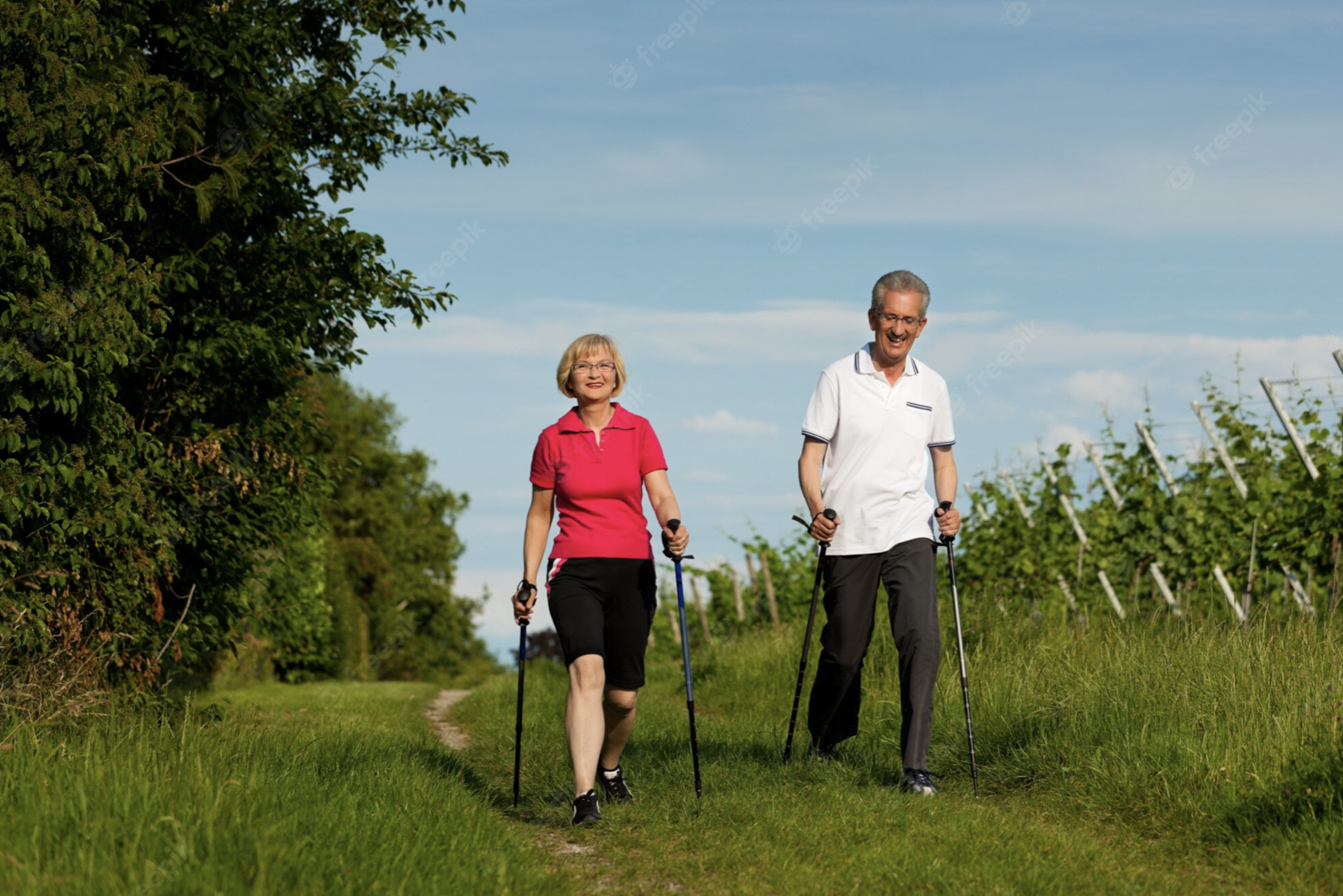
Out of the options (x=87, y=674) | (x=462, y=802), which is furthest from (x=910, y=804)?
(x=87, y=674)

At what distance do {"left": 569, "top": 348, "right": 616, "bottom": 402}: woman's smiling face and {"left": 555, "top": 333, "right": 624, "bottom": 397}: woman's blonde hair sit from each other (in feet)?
0.06

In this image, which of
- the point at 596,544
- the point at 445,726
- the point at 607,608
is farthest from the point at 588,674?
the point at 445,726

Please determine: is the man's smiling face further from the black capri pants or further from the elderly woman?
the black capri pants

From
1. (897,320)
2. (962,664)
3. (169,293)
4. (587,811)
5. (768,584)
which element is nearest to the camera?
(587,811)

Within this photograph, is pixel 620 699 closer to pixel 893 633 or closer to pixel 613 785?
pixel 613 785

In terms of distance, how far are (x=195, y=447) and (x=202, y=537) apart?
1023mm

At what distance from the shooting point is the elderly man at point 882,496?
20.3 feet

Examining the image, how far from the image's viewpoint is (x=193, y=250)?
1025 cm

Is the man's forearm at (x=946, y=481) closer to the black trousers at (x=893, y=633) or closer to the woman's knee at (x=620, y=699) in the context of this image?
the black trousers at (x=893, y=633)

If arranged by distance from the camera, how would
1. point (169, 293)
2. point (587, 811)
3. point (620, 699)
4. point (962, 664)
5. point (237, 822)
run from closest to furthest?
point (237, 822) → point (587, 811) → point (620, 699) → point (962, 664) → point (169, 293)

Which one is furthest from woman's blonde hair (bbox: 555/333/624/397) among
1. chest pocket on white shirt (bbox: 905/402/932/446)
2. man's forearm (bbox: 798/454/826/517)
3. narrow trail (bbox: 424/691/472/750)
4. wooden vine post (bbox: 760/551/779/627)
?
wooden vine post (bbox: 760/551/779/627)

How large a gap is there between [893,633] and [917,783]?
0.78 meters

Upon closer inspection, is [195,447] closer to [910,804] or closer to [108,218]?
[108,218]

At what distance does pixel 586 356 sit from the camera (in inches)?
226
